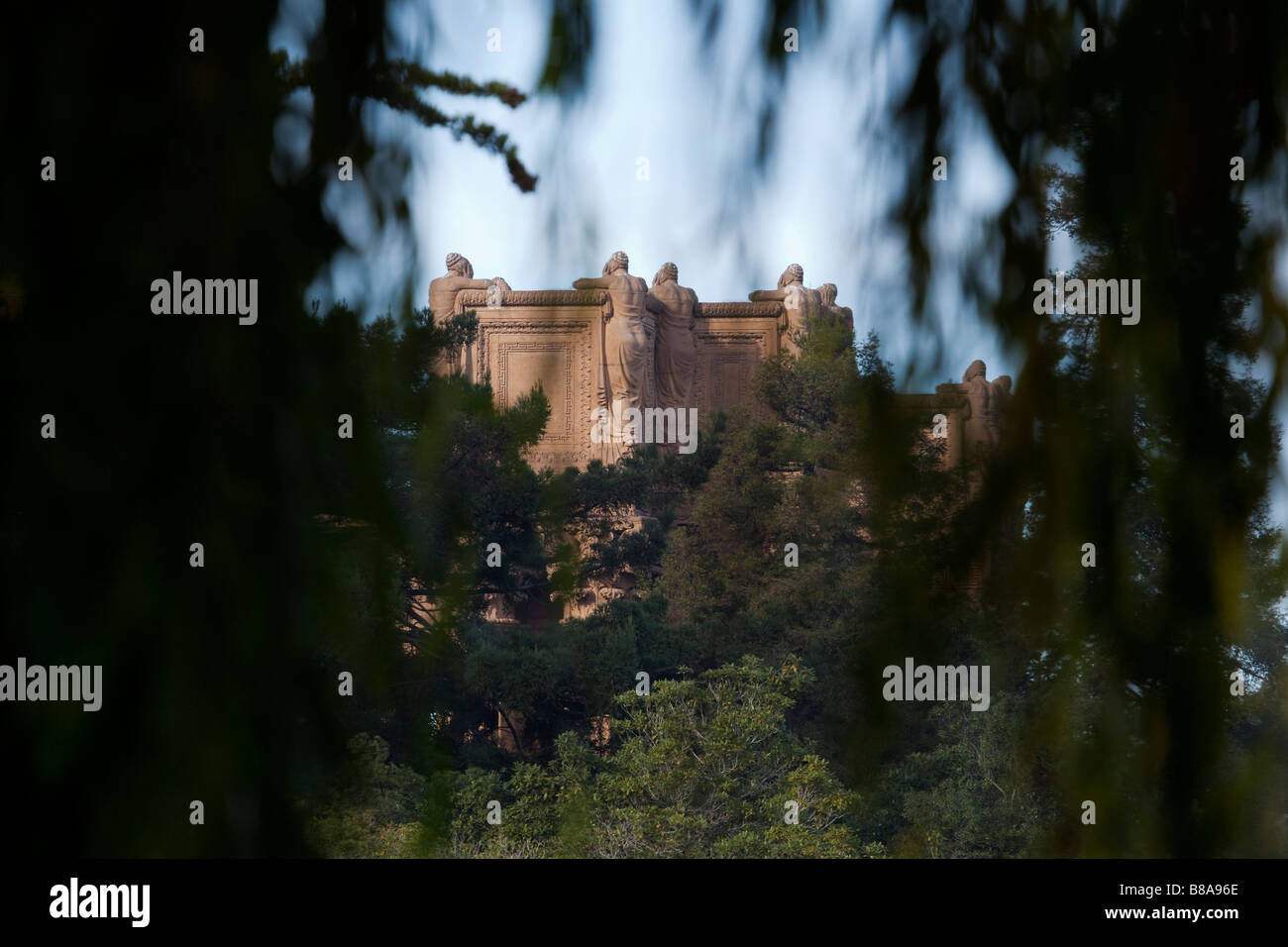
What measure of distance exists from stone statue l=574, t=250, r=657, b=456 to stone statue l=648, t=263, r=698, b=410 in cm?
7

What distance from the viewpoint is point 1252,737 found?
0.41 metres

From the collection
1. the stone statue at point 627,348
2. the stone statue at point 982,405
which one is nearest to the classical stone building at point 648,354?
the stone statue at point 627,348

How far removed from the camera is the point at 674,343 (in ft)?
19.5

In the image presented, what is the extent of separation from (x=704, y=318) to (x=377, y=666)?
226 inches

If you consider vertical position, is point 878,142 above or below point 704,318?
below

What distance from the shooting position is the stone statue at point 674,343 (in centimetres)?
574

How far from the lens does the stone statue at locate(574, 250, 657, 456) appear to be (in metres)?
5.61

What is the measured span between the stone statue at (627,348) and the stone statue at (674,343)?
69 millimetres

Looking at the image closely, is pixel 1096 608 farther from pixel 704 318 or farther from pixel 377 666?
pixel 704 318

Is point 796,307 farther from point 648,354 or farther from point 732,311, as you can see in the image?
point 648,354

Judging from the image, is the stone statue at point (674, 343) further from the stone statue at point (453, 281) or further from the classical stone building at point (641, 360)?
the stone statue at point (453, 281)

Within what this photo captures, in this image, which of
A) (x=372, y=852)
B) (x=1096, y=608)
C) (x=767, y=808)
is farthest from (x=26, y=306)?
(x=767, y=808)

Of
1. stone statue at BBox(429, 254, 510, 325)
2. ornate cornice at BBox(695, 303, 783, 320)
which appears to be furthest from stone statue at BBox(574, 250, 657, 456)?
stone statue at BBox(429, 254, 510, 325)

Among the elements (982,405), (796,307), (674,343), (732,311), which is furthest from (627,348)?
(982,405)
